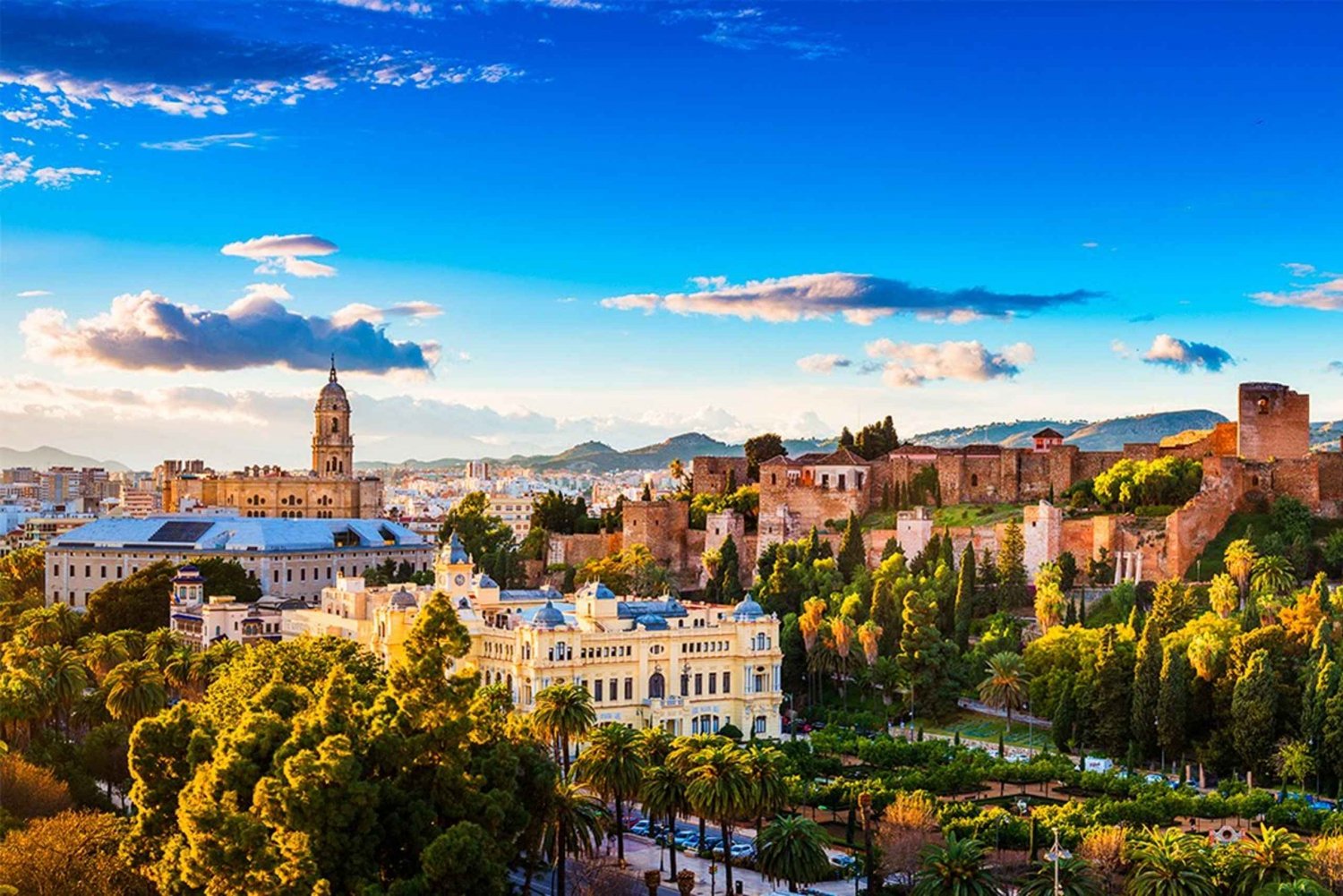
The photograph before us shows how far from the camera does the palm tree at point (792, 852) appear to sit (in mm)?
33781

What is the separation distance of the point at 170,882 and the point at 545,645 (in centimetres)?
1981

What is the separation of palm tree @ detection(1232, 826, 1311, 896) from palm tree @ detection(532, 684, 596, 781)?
51.1 feet

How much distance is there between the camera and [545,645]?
1893 inches

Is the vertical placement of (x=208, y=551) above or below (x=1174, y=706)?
above

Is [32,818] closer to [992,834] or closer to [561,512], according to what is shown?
[992,834]

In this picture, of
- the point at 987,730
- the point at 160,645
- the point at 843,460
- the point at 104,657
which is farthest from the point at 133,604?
the point at 987,730

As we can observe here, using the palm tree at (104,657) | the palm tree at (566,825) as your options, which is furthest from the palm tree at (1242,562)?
the palm tree at (104,657)

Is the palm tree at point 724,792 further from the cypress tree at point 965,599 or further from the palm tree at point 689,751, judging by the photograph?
the cypress tree at point 965,599

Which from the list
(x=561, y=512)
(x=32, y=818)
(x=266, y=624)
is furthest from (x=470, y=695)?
(x=561, y=512)

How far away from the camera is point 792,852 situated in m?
33.8

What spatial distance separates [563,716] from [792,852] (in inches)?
334

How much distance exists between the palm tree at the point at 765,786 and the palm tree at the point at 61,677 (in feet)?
65.4

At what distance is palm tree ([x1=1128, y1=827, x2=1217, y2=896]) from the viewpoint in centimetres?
2980

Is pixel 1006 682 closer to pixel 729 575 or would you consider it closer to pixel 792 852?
pixel 792 852
